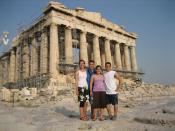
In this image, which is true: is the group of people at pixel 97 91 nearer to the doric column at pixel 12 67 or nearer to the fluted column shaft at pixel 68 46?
the fluted column shaft at pixel 68 46

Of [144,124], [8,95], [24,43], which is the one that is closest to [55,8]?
[24,43]

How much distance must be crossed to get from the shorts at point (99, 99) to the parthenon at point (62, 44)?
16.7 metres

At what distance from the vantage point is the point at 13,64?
3656cm

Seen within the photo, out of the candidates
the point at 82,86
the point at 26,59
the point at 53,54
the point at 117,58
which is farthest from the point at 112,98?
the point at 117,58

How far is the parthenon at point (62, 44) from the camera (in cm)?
2561

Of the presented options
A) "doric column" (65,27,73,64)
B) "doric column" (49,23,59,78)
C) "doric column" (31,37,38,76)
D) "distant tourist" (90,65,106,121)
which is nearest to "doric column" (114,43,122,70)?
"doric column" (65,27,73,64)

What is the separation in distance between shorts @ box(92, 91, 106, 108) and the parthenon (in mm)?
16682

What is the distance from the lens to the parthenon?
25.6 meters

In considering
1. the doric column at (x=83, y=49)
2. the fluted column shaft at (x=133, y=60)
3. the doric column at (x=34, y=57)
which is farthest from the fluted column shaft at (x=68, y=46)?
the fluted column shaft at (x=133, y=60)

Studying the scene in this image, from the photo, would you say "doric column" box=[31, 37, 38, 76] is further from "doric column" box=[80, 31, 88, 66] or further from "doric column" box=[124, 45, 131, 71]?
"doric column" box=[124, 45, 131, 71]

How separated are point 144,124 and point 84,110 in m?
2.10

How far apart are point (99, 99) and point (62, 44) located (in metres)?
25.4

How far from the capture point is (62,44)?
1250 inches

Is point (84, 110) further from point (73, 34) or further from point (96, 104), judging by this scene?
point (73, 34)
